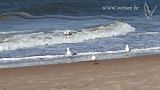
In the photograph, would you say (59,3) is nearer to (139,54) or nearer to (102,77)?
(139,54)

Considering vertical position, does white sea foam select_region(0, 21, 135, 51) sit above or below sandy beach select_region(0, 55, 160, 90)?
above

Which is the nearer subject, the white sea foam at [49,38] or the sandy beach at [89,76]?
the sandy beach at [89,76]

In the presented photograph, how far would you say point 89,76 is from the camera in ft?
22.2

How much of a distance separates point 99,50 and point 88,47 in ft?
1.92

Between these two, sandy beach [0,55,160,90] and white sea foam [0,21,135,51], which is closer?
sandy beach [0,55,160,90]

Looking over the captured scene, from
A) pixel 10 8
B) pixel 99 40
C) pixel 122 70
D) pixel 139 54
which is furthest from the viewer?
pixel 10 8

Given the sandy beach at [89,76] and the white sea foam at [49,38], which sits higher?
the white sea foam at [49,38]

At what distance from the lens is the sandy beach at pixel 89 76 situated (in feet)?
20.0

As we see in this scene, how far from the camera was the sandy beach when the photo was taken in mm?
6094

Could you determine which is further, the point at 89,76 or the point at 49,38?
the point at 49,38

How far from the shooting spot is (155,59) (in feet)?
26.9

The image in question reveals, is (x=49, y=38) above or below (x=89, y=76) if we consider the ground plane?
above

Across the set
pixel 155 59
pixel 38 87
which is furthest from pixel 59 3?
pixel 38 87

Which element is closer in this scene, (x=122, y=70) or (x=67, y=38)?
(x=122, y=70)
